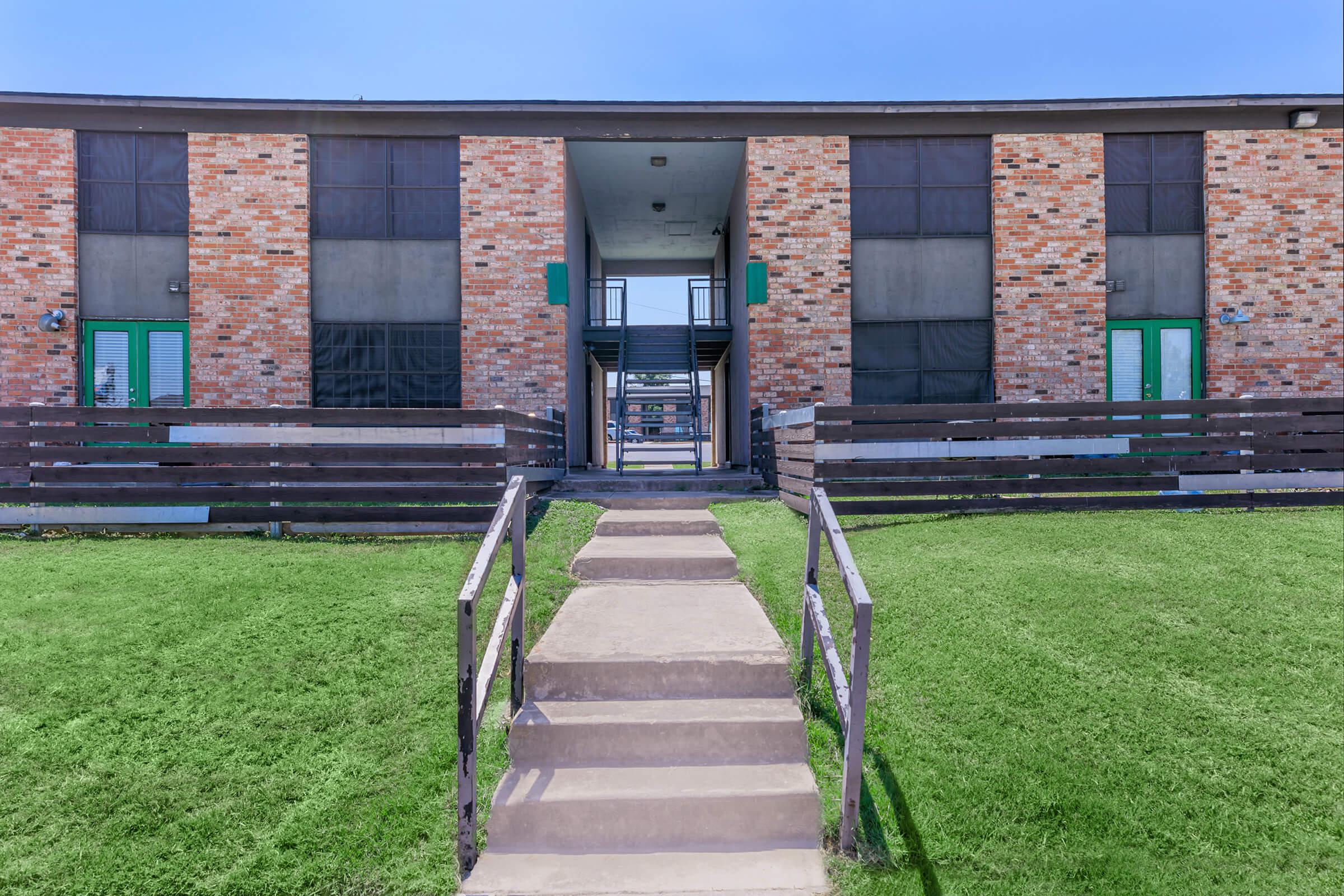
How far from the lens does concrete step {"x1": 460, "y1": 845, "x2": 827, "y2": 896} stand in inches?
105

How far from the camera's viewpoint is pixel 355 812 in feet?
9.48

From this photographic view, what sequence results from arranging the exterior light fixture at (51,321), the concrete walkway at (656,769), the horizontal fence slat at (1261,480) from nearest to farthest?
the concrete walkway at (656,769)
the horizontal fence slat at (1261,480)
the exterior light fixture at (51,321)

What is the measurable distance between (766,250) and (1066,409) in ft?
16.8

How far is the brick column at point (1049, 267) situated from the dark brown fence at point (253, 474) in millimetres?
7978

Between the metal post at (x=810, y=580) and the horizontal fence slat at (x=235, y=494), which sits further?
the horizontal fence slat at (x=235, y=494)

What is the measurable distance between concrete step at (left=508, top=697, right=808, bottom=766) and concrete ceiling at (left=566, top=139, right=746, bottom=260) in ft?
32.0

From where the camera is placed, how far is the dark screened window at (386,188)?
36.0ft

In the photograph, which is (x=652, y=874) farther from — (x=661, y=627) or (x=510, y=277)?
(x=510, y=277)

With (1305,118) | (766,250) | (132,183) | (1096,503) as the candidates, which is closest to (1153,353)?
(1305,118)

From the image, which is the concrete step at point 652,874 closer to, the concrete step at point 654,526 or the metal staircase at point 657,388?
the concrete step at point 654,526

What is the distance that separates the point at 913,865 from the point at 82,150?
13.2m

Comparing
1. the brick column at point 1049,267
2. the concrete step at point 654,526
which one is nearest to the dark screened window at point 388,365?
the concrete step at point 654,526

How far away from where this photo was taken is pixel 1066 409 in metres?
7.18

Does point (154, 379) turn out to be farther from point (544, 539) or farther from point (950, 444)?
point (950, 444)
